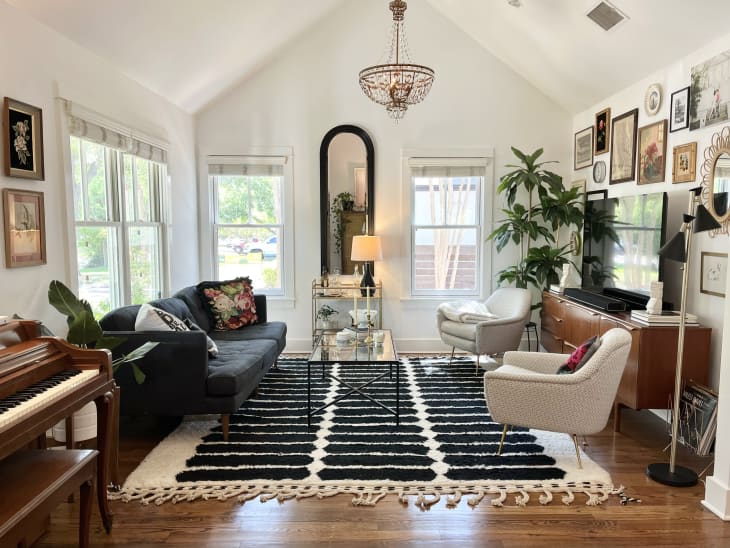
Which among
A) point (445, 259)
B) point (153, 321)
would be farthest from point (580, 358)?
point (445, 259)

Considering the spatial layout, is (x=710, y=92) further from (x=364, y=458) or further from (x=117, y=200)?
(x=117, y=200)

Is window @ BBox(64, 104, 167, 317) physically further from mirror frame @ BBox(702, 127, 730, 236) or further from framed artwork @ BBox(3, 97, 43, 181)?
mirror frame @ BBox(702, 127, 730, 236)

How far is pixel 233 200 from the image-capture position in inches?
233

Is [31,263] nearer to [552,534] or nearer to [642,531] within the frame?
[552,534]

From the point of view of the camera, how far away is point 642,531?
2.53m

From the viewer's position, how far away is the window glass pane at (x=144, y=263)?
441 centimetres

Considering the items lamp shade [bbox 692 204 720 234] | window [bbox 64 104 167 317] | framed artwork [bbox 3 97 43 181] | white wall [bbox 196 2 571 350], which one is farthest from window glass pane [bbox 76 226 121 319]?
lamp shade [bbox 692 204 720 234]

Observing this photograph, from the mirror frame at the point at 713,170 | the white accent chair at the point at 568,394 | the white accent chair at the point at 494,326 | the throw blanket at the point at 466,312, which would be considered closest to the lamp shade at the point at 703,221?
the mirror frame at the point at 713,170

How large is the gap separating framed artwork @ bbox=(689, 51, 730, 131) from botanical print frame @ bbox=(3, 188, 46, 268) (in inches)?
160

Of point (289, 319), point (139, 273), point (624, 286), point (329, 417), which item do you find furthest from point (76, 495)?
point (624, 286)

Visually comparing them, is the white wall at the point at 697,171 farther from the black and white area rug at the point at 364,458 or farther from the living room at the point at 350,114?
the black and white area rug at the point at 364,458

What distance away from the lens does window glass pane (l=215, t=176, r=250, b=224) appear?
5.92 metres

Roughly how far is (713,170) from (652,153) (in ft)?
Result: 2.86

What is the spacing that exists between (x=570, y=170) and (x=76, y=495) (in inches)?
203
